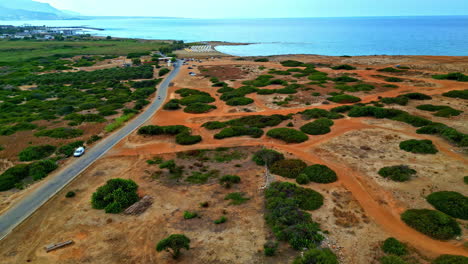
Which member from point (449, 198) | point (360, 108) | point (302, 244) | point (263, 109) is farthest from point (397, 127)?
point (302, 244)

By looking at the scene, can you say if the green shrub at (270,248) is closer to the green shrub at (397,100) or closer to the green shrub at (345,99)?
the green shrub at (345,99)

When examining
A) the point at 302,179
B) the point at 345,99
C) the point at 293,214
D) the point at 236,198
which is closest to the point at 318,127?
the point at 302,179

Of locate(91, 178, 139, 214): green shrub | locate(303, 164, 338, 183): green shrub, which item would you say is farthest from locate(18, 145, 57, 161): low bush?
locate(303, 164, 338, 183): green shrub

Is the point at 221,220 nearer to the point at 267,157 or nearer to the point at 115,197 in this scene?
the point at 115,197

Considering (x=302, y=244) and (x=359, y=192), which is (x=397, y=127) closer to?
(x=359, y=192)

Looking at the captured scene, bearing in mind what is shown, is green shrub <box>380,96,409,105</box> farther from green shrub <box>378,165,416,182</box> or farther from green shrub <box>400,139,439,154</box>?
green shrub <box>378,165,416,182</box>

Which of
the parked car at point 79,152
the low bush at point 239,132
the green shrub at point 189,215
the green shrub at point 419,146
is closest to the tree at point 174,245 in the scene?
the green shrub at point 189,215
